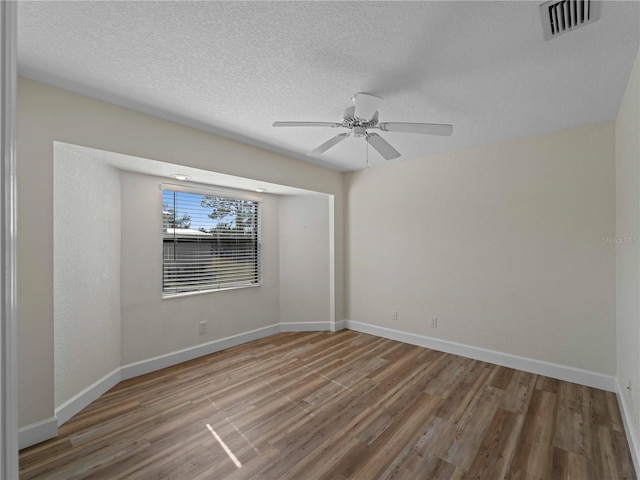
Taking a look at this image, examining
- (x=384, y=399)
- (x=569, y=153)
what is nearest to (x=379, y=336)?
(x=384, y=399)

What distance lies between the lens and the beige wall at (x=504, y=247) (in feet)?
9.06

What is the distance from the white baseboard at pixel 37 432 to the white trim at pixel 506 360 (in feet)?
11.3

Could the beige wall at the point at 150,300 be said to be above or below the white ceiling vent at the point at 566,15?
below

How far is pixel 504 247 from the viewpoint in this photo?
10.7 ft

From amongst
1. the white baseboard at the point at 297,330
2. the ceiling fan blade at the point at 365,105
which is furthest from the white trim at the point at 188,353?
the ceiling fan blade at the point at 365,105

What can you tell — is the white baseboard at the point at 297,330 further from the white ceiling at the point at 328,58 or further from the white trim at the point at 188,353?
the white ceiling at the point at 328,58

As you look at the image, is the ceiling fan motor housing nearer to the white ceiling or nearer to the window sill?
the white ceiling

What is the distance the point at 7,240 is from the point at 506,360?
396 centimetres

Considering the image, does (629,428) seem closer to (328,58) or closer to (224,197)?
(328,58)

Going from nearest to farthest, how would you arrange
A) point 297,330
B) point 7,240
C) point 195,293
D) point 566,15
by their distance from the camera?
point 7,240, point 566,15, point 195,293, point 297,330

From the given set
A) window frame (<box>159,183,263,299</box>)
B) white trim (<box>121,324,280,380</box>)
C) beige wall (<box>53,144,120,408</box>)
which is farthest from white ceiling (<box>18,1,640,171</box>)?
white trim (<box>121,324,280,380</box>)

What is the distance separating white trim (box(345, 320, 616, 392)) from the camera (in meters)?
2.74

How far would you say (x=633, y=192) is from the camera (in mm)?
1913

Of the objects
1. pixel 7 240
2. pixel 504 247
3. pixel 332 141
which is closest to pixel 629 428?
pixel 504 247
